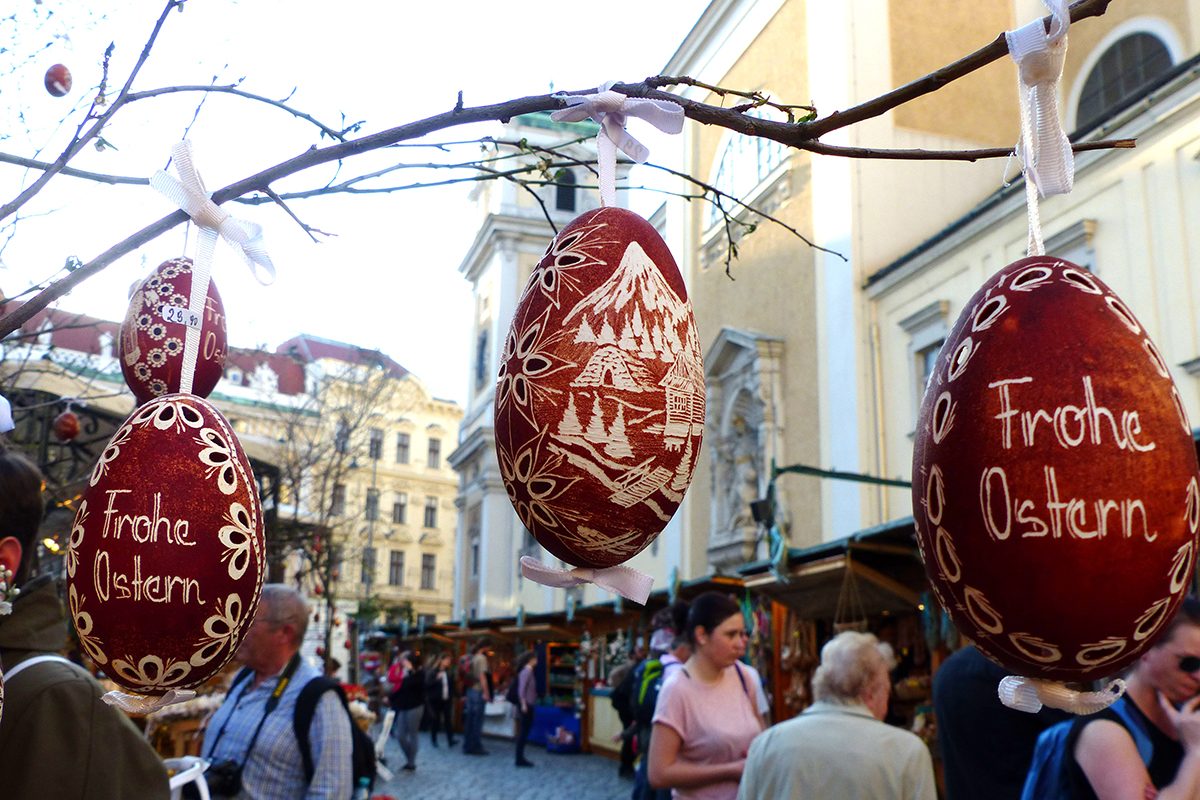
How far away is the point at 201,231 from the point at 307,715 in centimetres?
223


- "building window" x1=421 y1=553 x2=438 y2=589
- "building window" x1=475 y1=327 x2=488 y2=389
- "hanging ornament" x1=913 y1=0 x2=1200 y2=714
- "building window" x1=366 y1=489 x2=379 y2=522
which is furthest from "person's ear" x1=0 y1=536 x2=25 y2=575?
"building window" x1=421 y1=553 x2=438 y2=589

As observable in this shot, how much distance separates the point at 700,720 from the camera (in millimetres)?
3873

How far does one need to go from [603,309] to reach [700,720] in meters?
2.73

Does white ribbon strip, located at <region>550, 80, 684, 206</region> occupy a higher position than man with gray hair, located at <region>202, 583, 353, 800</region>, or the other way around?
white ribbon strip, located at <region>550, 80, 684, 206</region>

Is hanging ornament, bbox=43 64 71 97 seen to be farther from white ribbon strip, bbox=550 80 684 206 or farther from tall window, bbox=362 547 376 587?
tall window, bbox=362 547 376 587

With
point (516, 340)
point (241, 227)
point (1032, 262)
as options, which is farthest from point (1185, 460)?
point (241, 227)

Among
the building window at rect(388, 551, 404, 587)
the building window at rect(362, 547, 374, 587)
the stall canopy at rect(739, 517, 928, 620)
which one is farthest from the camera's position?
the building window at rect(388, 551, 404, 587)

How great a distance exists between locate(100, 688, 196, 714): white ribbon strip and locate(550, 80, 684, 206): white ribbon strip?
3.02 feet

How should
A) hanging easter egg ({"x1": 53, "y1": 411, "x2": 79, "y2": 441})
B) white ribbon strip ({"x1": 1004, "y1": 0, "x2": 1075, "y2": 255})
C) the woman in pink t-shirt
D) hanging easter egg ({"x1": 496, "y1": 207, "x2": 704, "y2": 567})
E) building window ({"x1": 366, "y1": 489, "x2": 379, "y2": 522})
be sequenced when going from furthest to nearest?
building window ({"x1": 366, "y1": 489, "x2": 379, "y2": 522})
hanging easter egg ({"x1": 53, "y1": 411, "x2": 79, "y2": 441})
the woman in pink t-shirt
hanging easter egg ({"x1": 496, "y1": 207, "x2": 704, "y2": 567})
white ribbon strip ({"x1": 1004, "y1": 0, "x2": 1075, "y2": 255})

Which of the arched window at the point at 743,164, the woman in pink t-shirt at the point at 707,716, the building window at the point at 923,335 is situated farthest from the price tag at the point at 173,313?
the arched window at the point at 743,164

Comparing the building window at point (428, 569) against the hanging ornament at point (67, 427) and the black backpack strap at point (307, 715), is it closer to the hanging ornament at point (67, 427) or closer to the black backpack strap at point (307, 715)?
the hanging ornament at point (67, 427)

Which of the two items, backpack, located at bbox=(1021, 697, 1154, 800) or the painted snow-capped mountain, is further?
backpack, located at bbox=(1021, 697, 1154, 800)

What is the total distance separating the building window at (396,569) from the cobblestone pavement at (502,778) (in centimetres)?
3377

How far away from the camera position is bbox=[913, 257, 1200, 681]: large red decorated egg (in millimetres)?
1132
